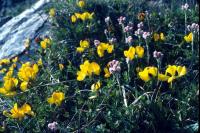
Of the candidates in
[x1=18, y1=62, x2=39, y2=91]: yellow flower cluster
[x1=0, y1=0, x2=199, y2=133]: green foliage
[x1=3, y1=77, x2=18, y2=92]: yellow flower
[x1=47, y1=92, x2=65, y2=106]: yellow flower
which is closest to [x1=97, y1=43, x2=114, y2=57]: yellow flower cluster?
[x1=0, y1=0, x2=199, y2=133]: green foliage

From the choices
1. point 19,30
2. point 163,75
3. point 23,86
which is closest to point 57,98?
point 23,86

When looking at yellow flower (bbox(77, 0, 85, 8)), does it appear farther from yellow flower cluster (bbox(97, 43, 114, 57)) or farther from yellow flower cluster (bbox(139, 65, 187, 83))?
yellow flower cluster (bbox(139, 65, 187, 83))

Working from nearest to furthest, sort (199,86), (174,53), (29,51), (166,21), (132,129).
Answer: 1. (132,129)
2. (199,86)
3. (174,53)
4. (166,21)
5. (29,51)

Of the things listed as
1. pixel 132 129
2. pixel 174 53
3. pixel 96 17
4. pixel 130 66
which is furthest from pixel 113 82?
pixel 96 17

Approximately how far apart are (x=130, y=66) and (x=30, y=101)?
37.9 inches

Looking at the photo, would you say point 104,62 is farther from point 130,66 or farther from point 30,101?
point 30,101

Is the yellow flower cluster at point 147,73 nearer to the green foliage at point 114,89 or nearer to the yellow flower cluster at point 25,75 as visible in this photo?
the green foliage at point 114,89

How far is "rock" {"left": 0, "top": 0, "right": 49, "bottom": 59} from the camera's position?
592 centimetres

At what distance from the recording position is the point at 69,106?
392 cm

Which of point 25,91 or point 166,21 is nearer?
point 25,91

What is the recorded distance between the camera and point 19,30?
6434 mm

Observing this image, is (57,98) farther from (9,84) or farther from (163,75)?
(163,75)

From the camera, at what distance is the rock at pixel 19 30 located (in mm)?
5922

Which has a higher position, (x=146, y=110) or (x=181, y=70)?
(x=181, y=70)
